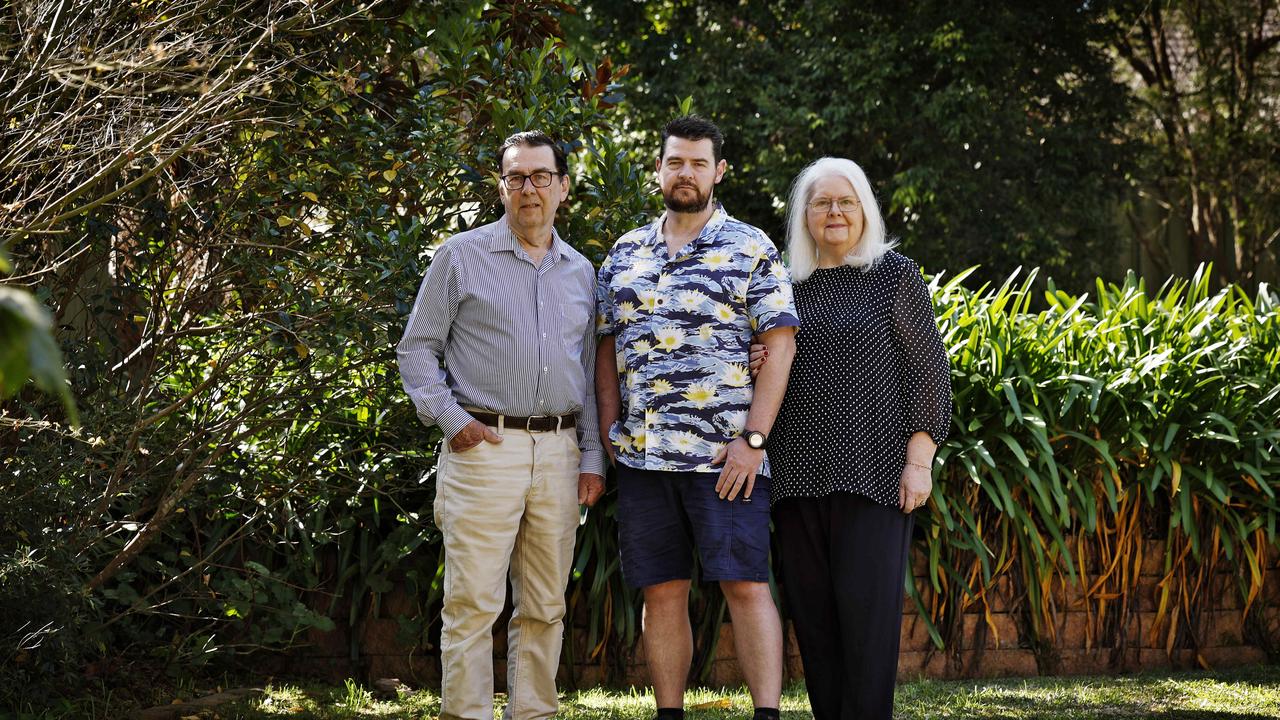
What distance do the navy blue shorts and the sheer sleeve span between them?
48cm

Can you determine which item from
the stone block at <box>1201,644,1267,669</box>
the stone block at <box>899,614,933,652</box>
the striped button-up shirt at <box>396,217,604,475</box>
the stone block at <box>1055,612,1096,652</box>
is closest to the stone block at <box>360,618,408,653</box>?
the striped button-up shirt at <box>396,217,604,475</box>

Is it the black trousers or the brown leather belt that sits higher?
the brown leather belt

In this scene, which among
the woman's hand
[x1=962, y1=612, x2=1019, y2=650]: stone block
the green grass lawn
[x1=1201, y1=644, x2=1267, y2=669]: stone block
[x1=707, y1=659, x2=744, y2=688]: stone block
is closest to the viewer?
the woman's hand

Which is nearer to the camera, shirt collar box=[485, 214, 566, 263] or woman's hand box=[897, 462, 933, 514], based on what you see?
woman's hand box=[897, 462, 933, 514]

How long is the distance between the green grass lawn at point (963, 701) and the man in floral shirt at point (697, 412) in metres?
0.62

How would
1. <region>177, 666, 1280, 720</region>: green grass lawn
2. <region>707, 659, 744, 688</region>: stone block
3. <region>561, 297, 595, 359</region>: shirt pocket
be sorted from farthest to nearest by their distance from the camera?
<region>707, 659, 744, 688</region>: stone block → <region>177, 666, 1280, 720</region>: green grass lawn → <region>561, 297, 595, 359</region>: shirt pocket

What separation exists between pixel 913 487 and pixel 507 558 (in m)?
1.19

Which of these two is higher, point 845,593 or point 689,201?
point 689,201

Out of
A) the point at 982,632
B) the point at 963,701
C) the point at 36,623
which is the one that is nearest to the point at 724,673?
the point at 963,701

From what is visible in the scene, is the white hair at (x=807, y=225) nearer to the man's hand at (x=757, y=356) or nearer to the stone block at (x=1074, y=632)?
the man's hand at (x=757, y=356)

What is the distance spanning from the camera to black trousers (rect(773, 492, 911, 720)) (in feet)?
10.7

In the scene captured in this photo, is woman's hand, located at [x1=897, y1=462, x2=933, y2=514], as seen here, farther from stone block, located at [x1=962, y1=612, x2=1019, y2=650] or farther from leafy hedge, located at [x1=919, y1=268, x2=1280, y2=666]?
stone block, located at [x1=962, y1=612, x2=1019, y2=650]

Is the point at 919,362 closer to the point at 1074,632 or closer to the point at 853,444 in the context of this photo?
the point at 853,444

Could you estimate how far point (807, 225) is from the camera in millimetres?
3559
